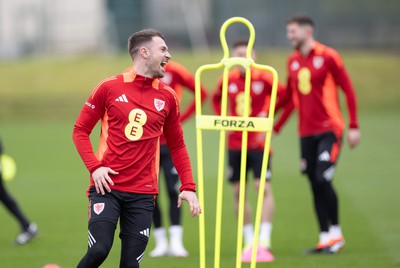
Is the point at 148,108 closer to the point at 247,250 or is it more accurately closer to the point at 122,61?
the point at 247,250

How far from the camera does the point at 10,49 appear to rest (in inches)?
1660

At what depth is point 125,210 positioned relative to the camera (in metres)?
6.45

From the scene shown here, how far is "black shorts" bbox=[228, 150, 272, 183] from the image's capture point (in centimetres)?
973

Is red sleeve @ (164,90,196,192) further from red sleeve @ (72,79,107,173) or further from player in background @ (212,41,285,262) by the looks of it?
player in background @ (212,41,285,262)

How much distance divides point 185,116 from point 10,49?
110ft

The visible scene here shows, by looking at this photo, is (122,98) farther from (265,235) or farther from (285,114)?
(285,114)

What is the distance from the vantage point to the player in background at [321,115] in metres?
9.40

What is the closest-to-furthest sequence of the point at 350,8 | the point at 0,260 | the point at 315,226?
the point at 0,260 < the point at 315,226 < the point at 350,8

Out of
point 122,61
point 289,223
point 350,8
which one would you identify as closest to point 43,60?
point 122,61

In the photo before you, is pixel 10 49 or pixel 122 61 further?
pixel 10 49

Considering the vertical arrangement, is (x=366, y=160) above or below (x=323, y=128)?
below

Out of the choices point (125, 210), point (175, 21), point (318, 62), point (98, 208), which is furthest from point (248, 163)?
point (175, 21)

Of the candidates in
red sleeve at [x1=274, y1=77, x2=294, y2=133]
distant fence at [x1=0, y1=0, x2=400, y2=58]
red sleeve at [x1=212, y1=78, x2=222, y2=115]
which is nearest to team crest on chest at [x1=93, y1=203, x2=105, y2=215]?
red sleeve at [x1=274, y1=77, x2=294, y2=133]

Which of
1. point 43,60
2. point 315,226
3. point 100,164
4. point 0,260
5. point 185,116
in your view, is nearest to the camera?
point 100,164
